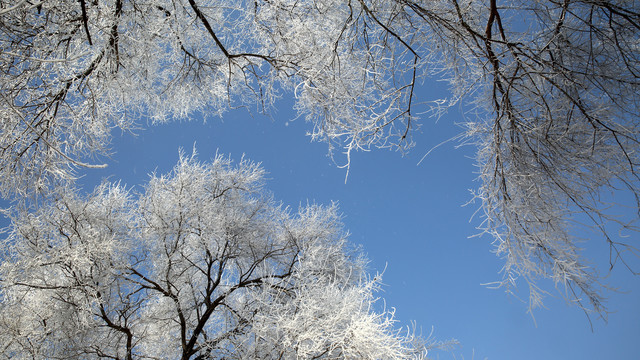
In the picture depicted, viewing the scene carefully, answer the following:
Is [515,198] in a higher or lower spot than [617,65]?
lower

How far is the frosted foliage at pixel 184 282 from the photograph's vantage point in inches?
263

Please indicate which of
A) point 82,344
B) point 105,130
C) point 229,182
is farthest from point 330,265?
point 105,130

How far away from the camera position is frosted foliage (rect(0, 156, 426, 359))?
6.67 m

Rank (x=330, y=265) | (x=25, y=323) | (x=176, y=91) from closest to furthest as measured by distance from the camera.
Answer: (x=176, y=91), (x=25, y=323), (x=330, y=265)

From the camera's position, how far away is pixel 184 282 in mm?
9219

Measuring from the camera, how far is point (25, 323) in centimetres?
790

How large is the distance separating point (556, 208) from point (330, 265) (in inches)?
256

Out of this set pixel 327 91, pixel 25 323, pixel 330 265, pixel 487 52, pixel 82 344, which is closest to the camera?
pixel 487 52

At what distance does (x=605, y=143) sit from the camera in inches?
155

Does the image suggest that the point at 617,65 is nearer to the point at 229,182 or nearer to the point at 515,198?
the point at 515,198

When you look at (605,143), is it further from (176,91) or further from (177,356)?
(177,356)

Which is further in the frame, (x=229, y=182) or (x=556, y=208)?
(x=229, y=182)

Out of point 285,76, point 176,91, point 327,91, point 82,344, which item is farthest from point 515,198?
point 82,344

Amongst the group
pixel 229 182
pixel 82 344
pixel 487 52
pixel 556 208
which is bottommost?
pixel 82 344
